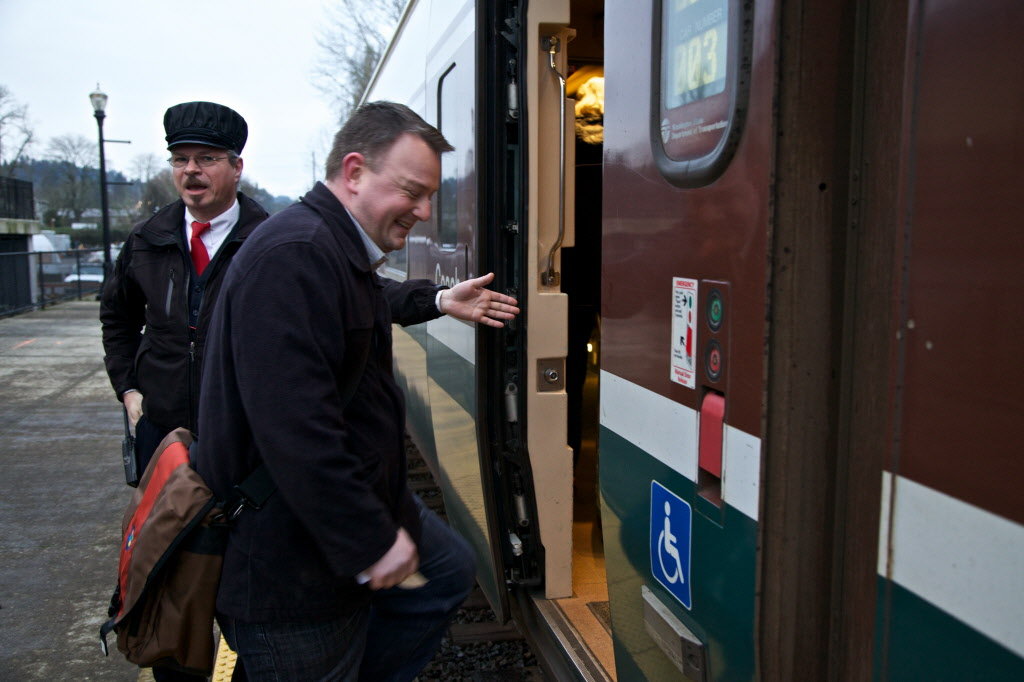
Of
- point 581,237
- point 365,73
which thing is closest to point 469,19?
point 581,237

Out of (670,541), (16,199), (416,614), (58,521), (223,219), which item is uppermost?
(16,199)

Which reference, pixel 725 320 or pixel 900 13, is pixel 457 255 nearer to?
pixel 725 320

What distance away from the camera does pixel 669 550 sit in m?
1.87

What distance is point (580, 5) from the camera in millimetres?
3881

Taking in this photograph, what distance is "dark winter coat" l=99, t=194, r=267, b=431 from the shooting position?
10.2 ft

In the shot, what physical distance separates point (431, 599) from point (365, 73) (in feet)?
113

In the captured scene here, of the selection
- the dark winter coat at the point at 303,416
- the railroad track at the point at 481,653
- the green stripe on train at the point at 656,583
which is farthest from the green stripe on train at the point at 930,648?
the railroad track at the point at 481,653

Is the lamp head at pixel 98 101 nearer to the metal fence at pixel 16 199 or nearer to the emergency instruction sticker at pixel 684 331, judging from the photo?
the metal fence at pixel 16 199

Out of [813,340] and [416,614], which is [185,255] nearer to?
[416,614]

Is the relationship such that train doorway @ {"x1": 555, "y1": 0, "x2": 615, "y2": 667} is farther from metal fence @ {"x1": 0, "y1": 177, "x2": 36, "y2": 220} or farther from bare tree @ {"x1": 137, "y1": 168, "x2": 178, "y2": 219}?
bare tree @ {"x1": 137, "y1": 168, "x2": 178, "y2": 219}

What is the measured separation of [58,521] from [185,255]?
10.9 feet

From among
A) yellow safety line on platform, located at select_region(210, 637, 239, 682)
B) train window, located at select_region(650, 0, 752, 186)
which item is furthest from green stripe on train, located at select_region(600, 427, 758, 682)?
yellow safety line on platform, located at select_region(210, 637, 239, 682)

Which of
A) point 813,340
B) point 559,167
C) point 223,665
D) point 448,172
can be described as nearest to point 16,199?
point 223,665

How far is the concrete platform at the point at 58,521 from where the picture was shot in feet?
12.7
